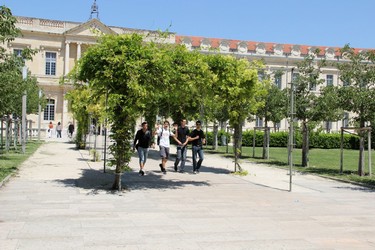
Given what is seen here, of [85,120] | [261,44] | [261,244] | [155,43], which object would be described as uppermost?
[261,44]

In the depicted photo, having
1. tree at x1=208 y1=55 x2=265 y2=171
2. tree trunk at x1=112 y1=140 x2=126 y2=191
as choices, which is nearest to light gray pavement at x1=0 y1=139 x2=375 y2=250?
tree trunk at x1=112 y1=140 x2=126 y2=191

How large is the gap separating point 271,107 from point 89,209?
55.6 ft

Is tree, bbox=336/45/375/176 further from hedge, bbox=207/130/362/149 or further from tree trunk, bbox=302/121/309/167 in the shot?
hedge, bbox=207/130/362/149

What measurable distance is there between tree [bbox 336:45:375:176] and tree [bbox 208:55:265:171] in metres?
3.15

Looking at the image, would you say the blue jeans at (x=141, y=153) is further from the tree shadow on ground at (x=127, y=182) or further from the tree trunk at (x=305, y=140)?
the tree trunk at (x=305, y=140)

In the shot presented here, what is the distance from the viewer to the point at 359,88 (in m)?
16.1

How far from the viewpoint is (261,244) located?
6320mm

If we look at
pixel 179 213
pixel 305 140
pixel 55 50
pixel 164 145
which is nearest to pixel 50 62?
pixel 55 50

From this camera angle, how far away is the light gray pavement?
6373 mm

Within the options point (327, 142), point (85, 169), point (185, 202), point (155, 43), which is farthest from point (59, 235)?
point (327, 142)

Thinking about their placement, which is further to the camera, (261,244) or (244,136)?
(244,136)

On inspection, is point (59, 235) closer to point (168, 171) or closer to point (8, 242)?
point (8, 242)

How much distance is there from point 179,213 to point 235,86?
7003 mm

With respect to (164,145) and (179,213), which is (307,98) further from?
(179,213)
